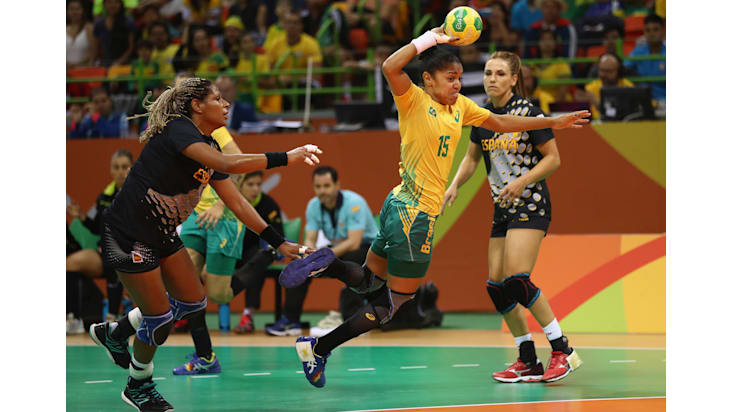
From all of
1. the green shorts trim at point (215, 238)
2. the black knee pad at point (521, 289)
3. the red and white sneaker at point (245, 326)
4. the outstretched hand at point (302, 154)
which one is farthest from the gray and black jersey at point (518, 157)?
the red and white sneaker at point (245, 326)

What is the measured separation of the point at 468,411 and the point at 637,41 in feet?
24.7

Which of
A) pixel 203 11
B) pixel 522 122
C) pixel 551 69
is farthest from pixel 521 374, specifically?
pixel 203 11

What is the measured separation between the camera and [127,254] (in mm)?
5465

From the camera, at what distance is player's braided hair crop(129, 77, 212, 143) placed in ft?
18.2

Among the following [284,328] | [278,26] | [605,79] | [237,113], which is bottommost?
[284,328]

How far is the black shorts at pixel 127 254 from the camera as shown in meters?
5.46

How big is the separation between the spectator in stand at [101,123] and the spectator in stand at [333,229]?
3.40 metres

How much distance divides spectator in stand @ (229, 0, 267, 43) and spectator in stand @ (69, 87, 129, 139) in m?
3.47

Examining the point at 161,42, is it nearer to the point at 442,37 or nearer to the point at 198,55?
the point at 198,55

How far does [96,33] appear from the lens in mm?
14938

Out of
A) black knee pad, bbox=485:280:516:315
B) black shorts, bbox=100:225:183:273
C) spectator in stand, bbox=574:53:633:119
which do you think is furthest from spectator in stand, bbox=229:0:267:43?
black shorts, bbox=100:225:183:273

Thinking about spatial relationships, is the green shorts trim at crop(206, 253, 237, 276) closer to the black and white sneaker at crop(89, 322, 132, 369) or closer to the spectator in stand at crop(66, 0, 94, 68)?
the black and white sneaker at crop(89, 322, 132, 369)

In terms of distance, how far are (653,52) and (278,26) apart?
583cm

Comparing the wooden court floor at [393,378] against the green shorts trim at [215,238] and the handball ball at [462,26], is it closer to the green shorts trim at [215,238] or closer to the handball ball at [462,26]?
the green shorts trim at [215,238]
